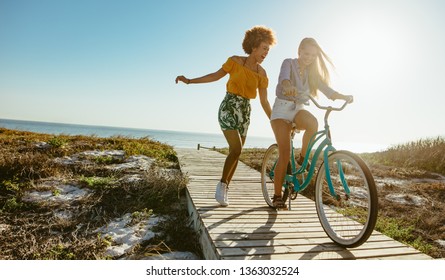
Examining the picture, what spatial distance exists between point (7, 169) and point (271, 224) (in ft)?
16.6

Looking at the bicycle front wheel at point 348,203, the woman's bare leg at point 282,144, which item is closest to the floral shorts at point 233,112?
the woman's bare leg at point 282,144

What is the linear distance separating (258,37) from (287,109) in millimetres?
1102

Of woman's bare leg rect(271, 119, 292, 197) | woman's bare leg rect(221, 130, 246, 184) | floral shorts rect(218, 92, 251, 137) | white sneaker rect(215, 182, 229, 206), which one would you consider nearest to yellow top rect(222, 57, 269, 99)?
floral shorts rect(218, 92, 251, 137)

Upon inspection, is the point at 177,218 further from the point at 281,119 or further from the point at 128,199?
the point at 281,119

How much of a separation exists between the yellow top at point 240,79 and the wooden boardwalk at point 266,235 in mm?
1564

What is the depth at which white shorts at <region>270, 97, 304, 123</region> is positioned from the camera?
3777 mm

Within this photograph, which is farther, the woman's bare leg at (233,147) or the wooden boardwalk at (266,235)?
the woman's bare leg at (233,147)

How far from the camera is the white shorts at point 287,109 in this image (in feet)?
12.4

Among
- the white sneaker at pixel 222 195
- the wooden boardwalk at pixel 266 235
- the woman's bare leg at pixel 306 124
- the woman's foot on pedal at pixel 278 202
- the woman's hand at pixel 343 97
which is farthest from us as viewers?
the white sneaker at pixel 222 195

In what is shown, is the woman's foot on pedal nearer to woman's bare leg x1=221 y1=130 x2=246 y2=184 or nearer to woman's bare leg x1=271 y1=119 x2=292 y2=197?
woman's bare leg x1=271 y1=119 x2=292 y2=197

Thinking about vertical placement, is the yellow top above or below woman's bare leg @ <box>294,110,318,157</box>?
above

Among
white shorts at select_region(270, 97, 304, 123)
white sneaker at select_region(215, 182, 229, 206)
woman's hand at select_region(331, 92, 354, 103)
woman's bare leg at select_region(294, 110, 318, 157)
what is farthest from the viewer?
white sneaker at select_region(215, 182, 229, 206)

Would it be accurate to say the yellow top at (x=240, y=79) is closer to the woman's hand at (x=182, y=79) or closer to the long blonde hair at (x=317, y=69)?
the woman's hand at (x=182, y=79)

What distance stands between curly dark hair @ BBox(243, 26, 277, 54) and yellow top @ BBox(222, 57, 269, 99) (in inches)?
13.1
